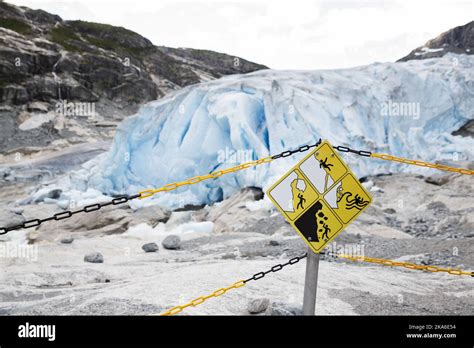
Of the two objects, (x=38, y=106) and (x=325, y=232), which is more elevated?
(x=38, y=106)

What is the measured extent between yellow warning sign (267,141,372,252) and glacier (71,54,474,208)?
10420 mm

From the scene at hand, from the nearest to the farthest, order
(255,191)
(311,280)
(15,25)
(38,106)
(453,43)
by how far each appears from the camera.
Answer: (311,280) < (255,191) < (38,106) < (453,43) < (15,25)

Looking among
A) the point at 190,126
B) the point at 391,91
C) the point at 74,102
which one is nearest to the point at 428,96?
the point at 391,91

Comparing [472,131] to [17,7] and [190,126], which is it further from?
[17,7]

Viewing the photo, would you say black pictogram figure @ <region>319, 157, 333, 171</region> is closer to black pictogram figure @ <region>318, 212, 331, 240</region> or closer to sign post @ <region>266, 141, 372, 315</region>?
sign post @ <region>266, 141, 372, 315</region>

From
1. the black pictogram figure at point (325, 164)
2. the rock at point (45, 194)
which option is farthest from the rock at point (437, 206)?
the rock at point (45, 194)

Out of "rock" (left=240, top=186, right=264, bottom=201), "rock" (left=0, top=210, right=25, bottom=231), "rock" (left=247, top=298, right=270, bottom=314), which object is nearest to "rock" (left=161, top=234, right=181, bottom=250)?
"rock" (left=240, top=186, right=264, bottom=201)

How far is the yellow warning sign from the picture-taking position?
3.12 metres

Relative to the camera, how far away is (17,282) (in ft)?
21.2

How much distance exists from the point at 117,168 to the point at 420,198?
481 inches

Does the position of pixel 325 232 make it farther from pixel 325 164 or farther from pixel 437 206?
pixel 437 206

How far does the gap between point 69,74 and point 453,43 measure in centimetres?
4426

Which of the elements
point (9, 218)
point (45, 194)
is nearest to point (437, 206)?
point (9, 218)

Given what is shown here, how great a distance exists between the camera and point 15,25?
51.7m
